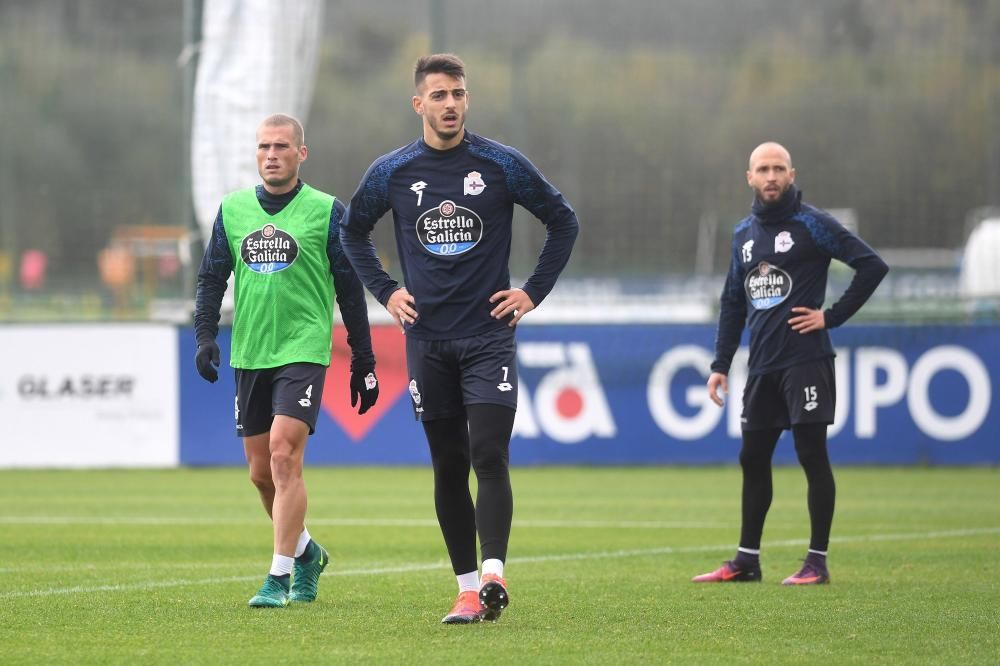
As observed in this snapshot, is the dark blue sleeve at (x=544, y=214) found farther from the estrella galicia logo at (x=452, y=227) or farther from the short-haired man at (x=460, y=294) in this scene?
the estrella galicia logo at (x=452, y=227)

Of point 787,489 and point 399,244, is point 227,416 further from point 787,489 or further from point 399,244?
point 399,244

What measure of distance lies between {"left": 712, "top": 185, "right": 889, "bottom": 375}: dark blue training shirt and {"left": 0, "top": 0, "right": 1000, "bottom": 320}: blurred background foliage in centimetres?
932

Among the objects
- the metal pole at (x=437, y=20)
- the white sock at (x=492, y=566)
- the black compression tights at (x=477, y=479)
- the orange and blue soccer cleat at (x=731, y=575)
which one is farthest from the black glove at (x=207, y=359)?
the metal pole at (x=437, y=20)

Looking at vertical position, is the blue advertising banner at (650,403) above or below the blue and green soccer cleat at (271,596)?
above

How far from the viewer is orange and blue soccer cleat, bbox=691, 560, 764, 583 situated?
851 cm

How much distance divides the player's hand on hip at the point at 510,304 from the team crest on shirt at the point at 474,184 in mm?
417

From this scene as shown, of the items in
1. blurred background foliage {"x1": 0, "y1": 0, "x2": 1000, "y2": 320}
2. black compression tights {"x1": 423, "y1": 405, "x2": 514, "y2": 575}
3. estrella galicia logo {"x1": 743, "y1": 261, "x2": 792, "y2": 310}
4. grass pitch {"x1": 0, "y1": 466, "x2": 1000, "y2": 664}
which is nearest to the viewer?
grass pitch {"x1": 0, "y1": 466, "x2": 1000, "y2": 664}

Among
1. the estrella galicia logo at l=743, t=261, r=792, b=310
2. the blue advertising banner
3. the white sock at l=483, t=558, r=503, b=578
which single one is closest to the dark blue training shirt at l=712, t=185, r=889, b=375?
the estrella galicia logo at l=743, t=261, r=792, b=310

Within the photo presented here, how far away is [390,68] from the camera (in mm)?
18750

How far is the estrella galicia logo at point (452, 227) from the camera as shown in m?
6.94

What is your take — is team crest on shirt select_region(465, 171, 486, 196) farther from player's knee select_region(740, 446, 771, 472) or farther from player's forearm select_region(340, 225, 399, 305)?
player's knee select_region(740, 446, 771, 472)

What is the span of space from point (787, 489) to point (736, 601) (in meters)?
7.20

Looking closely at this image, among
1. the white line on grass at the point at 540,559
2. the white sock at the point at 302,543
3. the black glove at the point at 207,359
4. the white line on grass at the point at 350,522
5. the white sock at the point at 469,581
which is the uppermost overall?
the black glove at the point at 207,359

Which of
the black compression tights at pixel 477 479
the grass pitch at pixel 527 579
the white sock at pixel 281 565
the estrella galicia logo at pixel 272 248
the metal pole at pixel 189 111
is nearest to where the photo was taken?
the grass pitch at pixel 527 579
